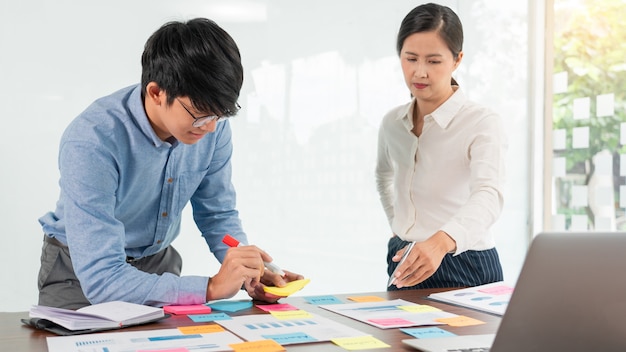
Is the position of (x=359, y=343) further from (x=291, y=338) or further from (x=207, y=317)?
(x=207, y=317)

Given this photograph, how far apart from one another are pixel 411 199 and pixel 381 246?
218 cm

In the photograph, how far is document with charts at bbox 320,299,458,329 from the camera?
1481 millimetres

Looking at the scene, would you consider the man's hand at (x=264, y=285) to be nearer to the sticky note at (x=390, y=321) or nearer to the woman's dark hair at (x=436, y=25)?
the sticky note at (x=390, y=321)

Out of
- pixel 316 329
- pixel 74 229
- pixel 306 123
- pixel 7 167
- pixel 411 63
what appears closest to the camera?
pixel 316 329

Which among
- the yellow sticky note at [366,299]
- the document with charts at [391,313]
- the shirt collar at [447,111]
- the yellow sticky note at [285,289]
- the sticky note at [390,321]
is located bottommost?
the yellow sticky note at [366,299]

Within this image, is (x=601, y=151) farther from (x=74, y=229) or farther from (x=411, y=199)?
(x=74, y=229)

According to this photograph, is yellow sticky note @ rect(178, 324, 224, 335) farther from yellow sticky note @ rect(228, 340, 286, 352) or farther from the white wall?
the white wall

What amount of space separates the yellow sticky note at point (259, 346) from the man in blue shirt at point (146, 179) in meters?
0.35

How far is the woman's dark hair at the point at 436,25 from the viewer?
2197 millimetres

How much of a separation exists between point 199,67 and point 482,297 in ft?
3.05

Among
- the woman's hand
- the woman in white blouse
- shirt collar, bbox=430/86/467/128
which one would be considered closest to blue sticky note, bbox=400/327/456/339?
the woman's hand

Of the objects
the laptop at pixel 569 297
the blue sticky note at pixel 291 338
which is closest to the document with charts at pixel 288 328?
the blue sticky note at pixel 291 338

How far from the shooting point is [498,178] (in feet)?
6.72

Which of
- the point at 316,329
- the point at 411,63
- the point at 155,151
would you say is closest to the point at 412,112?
the point at 411,63
